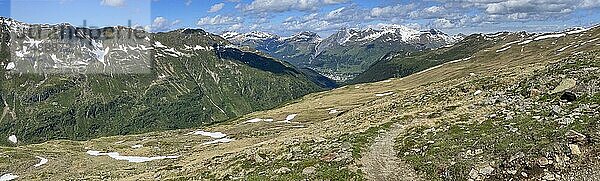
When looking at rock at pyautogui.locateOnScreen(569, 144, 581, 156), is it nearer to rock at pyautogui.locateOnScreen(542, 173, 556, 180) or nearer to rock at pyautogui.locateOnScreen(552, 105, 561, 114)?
rock at pyautogui.locateOnScreen(542, 173, 556, 180)

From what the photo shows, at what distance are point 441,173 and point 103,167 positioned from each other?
65446mm

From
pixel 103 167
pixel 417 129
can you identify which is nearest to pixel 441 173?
pixel 417 129

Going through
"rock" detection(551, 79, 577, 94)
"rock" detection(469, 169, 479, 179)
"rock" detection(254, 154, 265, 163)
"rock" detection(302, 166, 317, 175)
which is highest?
"rock" detection(551, 79, 577, 94)

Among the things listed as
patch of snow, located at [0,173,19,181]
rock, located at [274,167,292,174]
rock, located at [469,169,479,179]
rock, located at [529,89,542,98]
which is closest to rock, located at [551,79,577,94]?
rock, located at [529,89,542,98]

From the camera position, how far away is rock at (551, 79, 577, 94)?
1785 inches

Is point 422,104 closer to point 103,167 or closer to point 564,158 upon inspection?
point 564,158

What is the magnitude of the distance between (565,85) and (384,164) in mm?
22224

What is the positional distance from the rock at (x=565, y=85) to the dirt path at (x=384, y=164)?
15.7 metres

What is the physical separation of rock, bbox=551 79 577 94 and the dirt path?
51.6 ft

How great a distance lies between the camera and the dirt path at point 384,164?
32.0 m

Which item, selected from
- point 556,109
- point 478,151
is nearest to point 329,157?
point 478,151

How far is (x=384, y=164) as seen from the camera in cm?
3534

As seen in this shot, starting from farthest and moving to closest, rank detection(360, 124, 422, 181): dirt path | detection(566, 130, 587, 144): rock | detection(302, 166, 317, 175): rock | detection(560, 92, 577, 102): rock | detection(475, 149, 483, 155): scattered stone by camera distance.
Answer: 1. detection(560, 92, 577, 102): rock
2. detection(302, 166, 317, 175): rock
3. detection(475, 149, 483, 155): scattered stone
4. detection(360, 124, 422, 181): dirt path
5. detection(566, 130, 587, 144): rock

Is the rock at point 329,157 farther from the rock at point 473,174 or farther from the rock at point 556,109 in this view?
the rock at point 556,109
